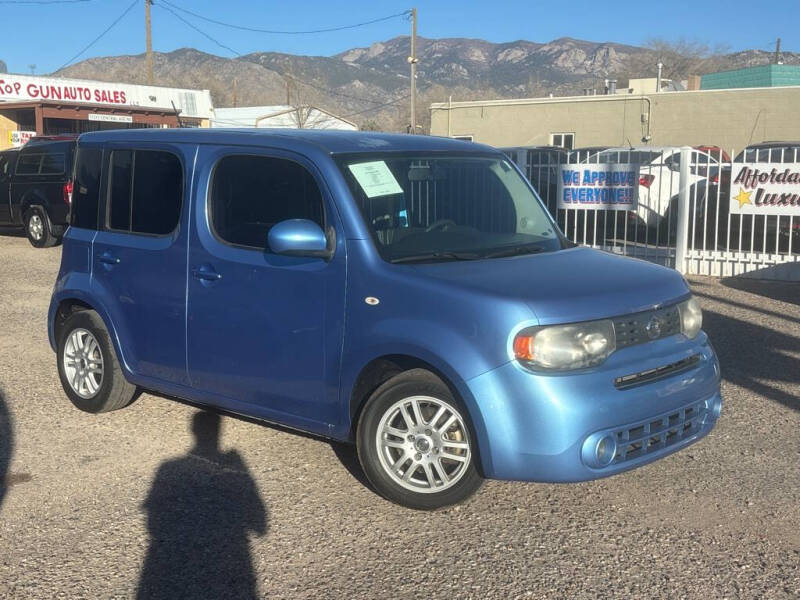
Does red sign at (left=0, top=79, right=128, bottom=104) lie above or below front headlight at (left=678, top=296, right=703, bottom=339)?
above

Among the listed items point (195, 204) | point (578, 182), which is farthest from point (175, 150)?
point (578, 182)

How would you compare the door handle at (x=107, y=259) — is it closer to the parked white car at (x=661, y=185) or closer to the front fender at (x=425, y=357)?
the front fender at (x=425, y=357)

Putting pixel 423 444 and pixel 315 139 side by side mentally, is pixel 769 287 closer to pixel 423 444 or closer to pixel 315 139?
pixel 315 139

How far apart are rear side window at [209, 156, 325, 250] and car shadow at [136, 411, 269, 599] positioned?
132cm

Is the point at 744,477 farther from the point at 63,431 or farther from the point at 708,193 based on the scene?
the point at 708,193

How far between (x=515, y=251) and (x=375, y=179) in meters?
0.87

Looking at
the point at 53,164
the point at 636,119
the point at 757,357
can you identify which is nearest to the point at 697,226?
the point at 757,357

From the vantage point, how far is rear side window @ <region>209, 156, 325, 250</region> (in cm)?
493

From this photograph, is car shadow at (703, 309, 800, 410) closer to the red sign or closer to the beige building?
the beige building

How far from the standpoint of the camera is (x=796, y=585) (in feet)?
12.5

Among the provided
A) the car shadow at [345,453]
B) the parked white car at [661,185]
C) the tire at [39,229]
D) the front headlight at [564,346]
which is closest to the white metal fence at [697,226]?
the parked white car at [661,185]

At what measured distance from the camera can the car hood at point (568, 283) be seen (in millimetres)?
4137

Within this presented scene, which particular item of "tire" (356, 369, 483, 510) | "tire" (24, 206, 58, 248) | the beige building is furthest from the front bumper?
the beige building

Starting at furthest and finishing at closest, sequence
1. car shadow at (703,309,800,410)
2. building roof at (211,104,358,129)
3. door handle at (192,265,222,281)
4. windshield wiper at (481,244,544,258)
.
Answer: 1. building roof at (211,104,358,129)
2. car shadow at (703,309,800,410)
3. door handle at (192,265,222,281)
4. windshield wiper at (481,244,544,258)
